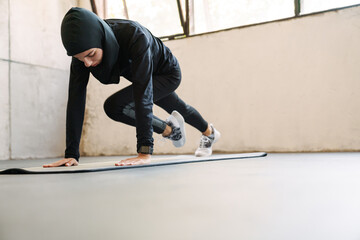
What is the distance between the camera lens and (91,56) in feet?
5.55

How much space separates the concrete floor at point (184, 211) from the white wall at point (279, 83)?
2.57 m

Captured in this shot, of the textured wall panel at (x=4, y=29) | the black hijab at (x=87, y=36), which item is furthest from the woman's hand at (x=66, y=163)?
the textured wall panel at (x=4, y=29)

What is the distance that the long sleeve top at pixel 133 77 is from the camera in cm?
178

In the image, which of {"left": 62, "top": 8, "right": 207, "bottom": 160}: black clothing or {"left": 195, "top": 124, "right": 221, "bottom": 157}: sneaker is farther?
{"left": 195, "top": 124, "right": 221, "bottom": 157}: sneaker

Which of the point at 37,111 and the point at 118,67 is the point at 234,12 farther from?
the point at 37,111

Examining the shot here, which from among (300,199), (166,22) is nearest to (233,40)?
(166,22)

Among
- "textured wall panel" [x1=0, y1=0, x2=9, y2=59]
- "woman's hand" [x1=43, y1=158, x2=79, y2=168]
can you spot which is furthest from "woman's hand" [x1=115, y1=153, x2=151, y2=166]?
"textured wall panel" [x1=0, y1=0, x2=9, y2=59]

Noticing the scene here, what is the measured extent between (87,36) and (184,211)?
1.14 meters

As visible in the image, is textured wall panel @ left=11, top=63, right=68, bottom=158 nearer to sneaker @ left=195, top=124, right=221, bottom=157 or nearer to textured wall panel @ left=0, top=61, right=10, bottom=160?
textured wall panel @ left=0, top=61, right=10, bottom=160

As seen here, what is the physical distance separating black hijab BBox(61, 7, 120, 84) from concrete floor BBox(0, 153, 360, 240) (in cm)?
72

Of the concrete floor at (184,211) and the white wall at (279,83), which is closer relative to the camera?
the concrete floor at (184,211)

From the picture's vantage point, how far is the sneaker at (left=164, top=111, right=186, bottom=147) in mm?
2406

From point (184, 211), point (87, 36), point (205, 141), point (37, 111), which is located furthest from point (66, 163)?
point (37, 111)

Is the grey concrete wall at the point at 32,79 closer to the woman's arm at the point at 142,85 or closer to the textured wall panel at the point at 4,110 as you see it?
the textured wall panel at the point at 4,110
